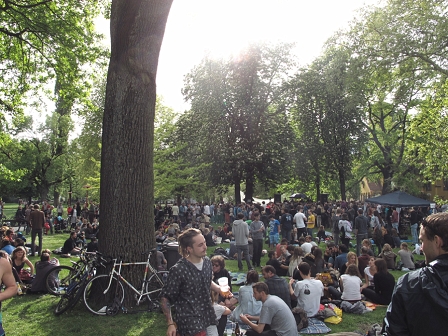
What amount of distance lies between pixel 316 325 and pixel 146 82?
5529 millimetres

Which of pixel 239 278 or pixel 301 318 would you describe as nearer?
pixel 301 318

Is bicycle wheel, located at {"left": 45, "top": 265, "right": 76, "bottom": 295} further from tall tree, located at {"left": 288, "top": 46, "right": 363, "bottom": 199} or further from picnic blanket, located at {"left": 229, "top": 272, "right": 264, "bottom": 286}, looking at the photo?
tall tree, located at {"left": 288, "top": 46, "right": 363, "bottom": 199}

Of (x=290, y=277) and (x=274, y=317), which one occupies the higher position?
(x=274, y=317)

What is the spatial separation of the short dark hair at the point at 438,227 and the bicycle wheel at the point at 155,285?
583 centimetres

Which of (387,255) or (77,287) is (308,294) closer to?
(77,287)

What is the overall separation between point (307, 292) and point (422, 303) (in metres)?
5.39

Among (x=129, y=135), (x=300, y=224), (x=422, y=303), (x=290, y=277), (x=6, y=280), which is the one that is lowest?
(x=290, y=277)

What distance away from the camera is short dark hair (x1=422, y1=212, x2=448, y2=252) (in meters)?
2.29

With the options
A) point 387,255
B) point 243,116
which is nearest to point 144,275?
point 387,255

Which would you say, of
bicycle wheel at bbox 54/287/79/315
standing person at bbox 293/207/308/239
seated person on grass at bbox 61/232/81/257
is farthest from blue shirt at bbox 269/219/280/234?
bicycle wheel at bbox 54/287/79/315

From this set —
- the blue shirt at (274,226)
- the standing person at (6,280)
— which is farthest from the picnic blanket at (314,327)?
the blue shirt at (274,226)

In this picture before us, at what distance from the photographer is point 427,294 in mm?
2123

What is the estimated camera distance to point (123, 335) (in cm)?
608

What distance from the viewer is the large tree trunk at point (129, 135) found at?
743cm
